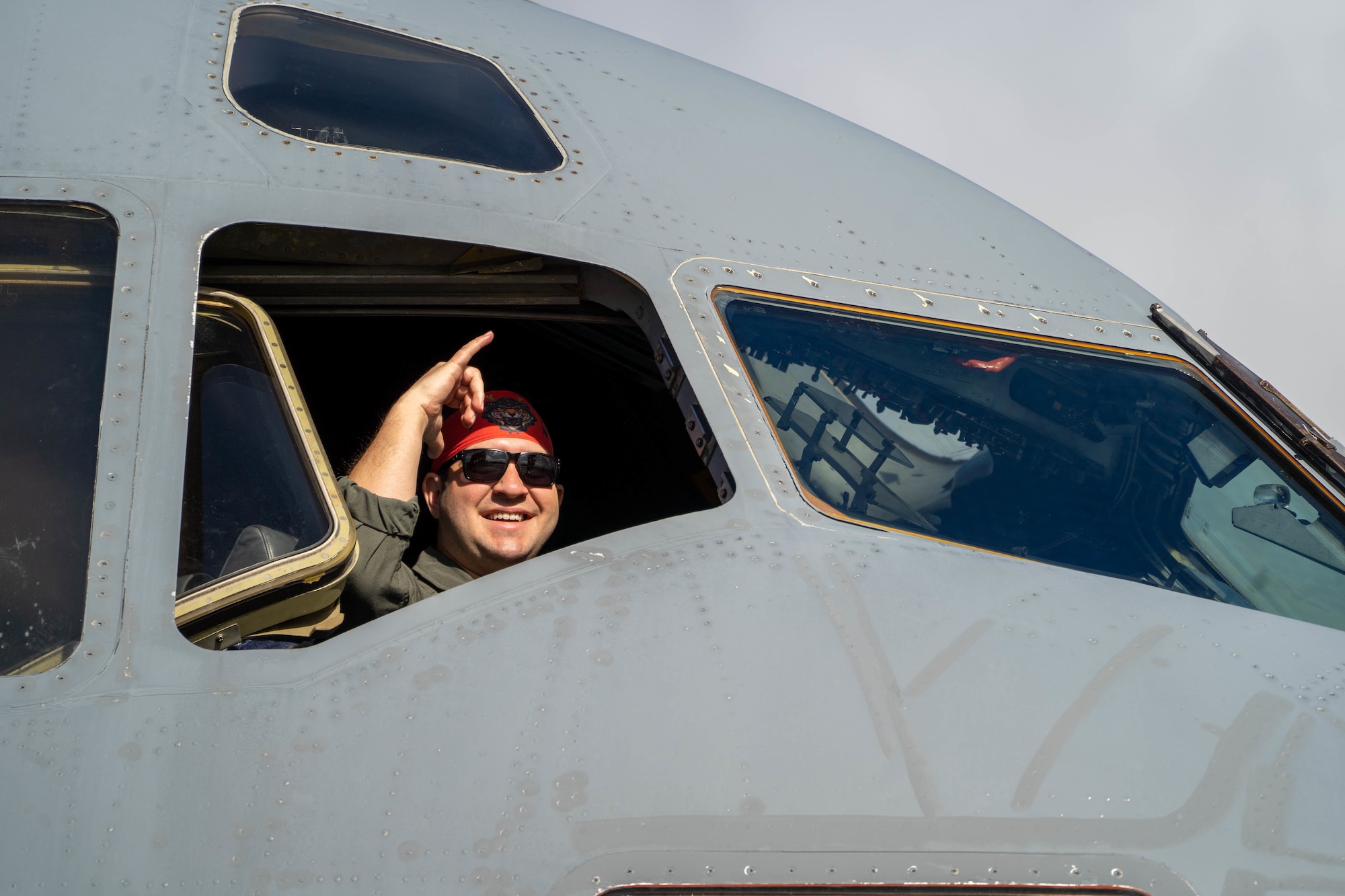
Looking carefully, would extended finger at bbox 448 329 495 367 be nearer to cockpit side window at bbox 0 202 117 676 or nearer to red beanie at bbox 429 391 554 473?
red beanie at bbox 429 391 554 473

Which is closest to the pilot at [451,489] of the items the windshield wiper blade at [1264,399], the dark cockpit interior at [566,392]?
the dark cockpit interior at [566,392]

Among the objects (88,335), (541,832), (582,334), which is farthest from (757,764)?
(582,334)

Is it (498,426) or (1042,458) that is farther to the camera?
(498,426)

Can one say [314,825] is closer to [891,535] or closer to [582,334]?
[891,535]

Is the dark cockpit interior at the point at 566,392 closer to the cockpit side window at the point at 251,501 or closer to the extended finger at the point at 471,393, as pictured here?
the extended finger at the point at 471,393

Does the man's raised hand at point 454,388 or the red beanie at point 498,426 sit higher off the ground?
the red beanie at point 498,426

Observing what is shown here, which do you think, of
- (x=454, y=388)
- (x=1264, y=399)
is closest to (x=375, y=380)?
(x=454, y=388)

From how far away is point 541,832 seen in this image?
1910 mm

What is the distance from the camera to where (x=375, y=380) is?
4852mm

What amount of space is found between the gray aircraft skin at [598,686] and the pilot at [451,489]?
78 cm

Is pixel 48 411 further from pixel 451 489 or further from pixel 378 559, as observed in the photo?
pixel 451 489

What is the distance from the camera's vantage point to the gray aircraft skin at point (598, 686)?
73.0 inches

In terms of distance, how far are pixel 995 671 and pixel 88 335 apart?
2.17 m

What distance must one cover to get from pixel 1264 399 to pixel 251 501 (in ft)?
10.0
